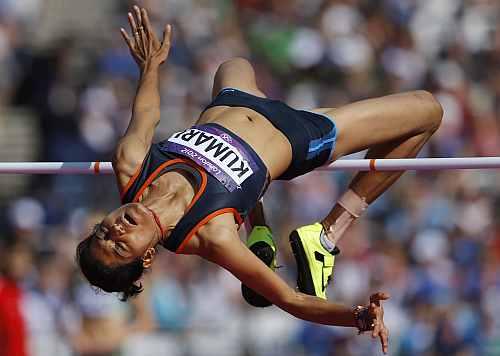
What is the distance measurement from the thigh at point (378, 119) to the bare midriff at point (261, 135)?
368 millimetres

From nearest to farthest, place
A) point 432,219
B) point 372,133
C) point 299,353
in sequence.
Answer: point 372,133
point 299,353
point 432,219

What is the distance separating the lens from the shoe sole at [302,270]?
6.36 metres

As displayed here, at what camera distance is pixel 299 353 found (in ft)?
32.0

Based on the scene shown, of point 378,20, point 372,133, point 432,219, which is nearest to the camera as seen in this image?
point 372,133

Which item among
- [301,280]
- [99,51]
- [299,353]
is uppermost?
[301,280]

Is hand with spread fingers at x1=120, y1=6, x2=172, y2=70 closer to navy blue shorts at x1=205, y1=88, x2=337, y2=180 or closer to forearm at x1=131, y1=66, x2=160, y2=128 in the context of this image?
forearm at x1=131, y1=66, x2=160, y2=128

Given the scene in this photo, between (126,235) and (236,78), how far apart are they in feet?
4.51

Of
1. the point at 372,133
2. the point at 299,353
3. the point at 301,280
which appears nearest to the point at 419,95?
the point at 372,133

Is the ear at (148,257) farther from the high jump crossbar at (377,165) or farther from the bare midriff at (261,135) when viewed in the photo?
the high jump crossbar at (377,165)

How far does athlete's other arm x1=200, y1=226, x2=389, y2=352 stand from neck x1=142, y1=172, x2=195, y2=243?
0.69 ft

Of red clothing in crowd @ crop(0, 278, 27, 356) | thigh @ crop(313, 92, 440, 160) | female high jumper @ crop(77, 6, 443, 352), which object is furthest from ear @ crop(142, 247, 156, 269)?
red clothing in crowd @ crop(0, 278, 27, 356)

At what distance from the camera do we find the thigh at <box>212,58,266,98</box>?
21.5 feet

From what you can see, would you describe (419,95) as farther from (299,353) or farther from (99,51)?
(99,51)

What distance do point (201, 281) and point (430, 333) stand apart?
187 centimetres
